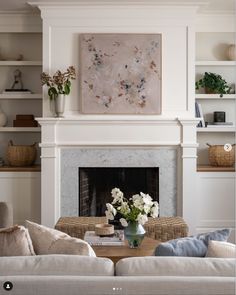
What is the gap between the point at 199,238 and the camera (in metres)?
2.93

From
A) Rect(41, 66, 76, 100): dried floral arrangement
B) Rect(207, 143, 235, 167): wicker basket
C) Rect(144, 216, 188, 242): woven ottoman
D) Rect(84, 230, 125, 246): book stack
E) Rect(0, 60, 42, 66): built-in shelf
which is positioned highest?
Rect(0, 60, 42, 66): built-in shelf

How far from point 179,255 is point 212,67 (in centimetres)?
423

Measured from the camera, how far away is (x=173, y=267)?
2424 millimetres

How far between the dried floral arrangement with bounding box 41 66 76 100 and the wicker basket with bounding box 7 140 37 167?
74cm

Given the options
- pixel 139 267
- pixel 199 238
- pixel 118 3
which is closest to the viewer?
pixel 139 267

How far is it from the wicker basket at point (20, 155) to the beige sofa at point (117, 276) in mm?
3826

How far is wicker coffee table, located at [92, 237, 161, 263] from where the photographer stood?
3.61 metres

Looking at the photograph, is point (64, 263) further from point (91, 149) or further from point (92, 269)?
point (91, 149)

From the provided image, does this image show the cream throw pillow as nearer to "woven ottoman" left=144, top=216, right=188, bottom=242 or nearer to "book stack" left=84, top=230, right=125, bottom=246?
"book stack" left=84, top=230, right=125, bottom=246

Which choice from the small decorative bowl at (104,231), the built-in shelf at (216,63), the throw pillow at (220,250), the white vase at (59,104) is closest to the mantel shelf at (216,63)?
the built-in shelf at (216,63)

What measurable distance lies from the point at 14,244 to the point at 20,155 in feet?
11.8

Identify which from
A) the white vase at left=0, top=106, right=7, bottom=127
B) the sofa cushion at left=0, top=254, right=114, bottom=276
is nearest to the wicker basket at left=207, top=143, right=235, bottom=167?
the white vase at left=0, top=106, right=7, bottom=127

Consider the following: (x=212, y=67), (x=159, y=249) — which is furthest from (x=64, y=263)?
(x=212, y=67)

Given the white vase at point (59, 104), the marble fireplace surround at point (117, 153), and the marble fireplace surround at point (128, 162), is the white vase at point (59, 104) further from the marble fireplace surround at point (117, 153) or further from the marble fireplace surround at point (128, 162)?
the marble fireplace surround at point (128, 162)
